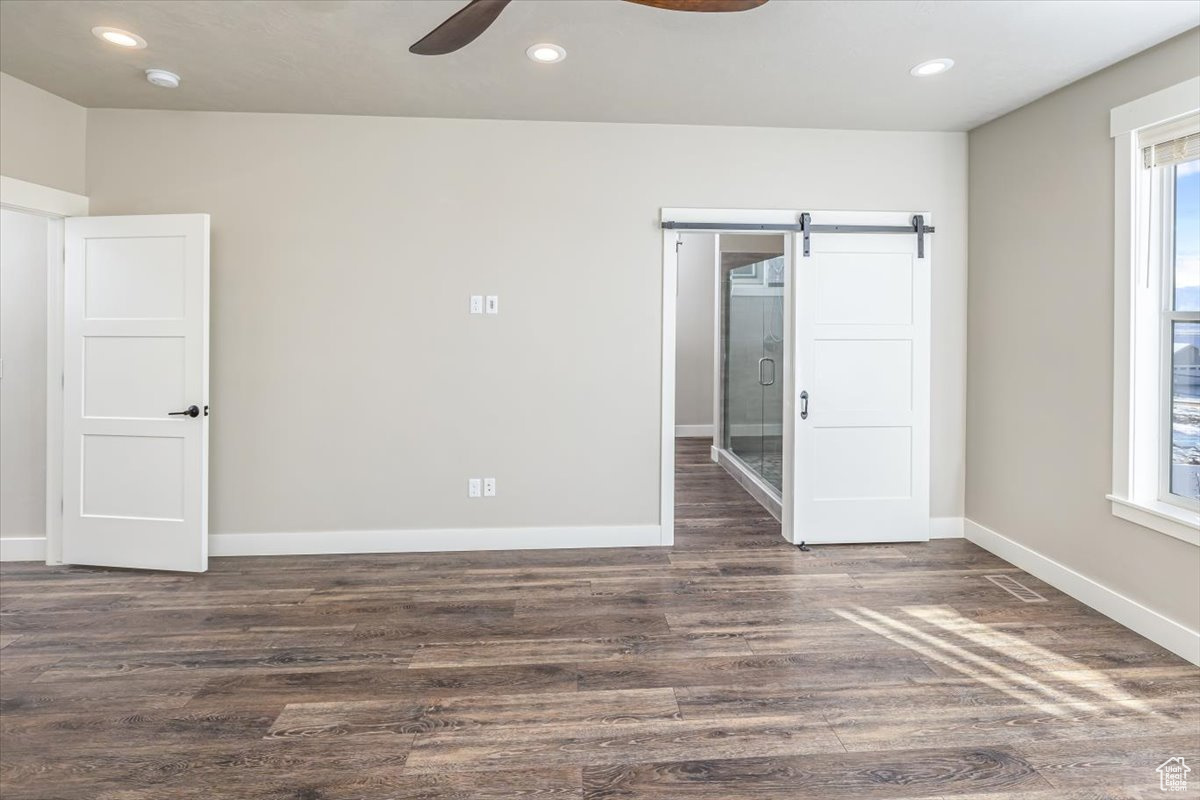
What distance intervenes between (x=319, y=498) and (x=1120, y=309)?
433cm

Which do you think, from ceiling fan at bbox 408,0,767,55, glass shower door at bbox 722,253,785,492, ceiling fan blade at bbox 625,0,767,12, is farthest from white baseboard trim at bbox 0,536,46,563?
glass shower door at bbox 722,253,785,492

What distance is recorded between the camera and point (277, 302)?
385 cm

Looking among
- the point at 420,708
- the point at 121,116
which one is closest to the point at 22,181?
the point at 121,116

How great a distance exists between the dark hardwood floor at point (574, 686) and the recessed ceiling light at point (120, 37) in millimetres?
2599

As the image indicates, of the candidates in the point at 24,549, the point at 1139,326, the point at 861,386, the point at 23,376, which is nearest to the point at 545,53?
the point at 861,386

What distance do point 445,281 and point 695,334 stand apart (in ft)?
16.9

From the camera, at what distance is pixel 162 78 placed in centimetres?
322

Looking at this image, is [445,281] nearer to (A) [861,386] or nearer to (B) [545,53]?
(B) [545,53]

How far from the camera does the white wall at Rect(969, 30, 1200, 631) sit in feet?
9.59

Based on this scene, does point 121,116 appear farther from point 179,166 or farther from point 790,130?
point 790,130

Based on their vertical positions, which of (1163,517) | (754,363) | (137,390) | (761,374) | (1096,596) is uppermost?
(754,363)

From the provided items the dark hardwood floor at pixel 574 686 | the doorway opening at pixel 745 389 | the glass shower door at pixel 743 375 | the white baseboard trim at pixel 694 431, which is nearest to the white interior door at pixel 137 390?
the dark hardwood floor at pixel 574 686

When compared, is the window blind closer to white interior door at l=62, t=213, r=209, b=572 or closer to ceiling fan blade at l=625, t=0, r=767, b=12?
ceiling fan blade at l=625, t=0, r=767, b=12

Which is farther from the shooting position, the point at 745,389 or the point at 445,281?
the point at 745,389
